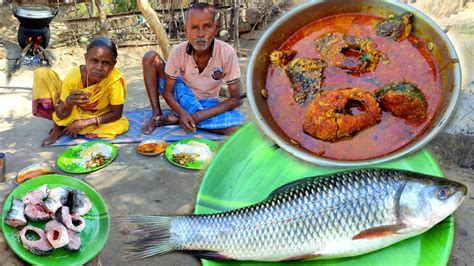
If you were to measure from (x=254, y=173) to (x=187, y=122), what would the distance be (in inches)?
114

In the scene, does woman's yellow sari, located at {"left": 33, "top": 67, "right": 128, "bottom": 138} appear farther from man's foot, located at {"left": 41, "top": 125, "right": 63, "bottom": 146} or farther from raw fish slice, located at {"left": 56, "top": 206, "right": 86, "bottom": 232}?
raw fish slice, located at {"left": 56, "top": 206, "right": 86, "bottom": 232}

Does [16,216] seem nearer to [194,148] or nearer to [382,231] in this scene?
[382,231]

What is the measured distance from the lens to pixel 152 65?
4.70 m

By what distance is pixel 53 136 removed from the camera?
14.6 ft

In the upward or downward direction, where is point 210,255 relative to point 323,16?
downward

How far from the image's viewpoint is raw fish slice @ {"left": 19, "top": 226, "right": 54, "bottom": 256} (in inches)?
81.7

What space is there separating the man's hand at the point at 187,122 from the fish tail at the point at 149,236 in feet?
9.74

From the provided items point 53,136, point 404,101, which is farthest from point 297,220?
point 53,136

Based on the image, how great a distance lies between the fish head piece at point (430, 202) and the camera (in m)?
1.19

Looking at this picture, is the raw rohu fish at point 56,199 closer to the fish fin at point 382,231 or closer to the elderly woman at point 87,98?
the fish fin at point 382,231

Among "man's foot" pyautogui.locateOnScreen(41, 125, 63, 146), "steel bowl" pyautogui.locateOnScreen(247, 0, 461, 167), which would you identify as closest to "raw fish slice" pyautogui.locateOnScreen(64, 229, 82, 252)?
"steel bowl" pyautogui.locateOnScreen(247, 0, 461, 167)

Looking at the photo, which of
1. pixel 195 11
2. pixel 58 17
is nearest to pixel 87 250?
pixel 195 11

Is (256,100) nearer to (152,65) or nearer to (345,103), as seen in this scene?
(345,103)

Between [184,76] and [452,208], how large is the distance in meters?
3.58
